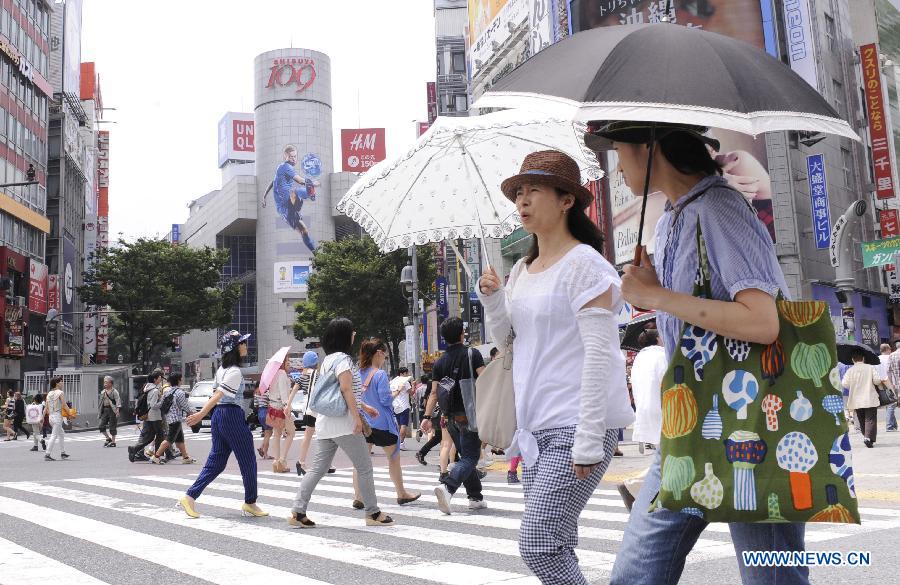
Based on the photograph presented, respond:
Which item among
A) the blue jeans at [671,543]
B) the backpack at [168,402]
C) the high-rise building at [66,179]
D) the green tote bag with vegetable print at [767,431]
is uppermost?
the high-rise building at [66,179]

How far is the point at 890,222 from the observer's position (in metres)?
31.8

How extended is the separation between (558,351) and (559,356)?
0.06 ft

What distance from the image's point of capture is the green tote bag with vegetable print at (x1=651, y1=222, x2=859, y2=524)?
206 centimetres

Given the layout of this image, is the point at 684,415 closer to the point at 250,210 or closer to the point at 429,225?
the point at 429,225

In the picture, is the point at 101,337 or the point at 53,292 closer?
the point at 53,292

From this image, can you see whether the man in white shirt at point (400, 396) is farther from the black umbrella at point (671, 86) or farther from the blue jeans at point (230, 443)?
the black umbrella at point (671, 86)

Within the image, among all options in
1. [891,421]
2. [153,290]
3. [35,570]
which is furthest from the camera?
[153,290]

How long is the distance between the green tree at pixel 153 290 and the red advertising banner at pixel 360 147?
5990cm

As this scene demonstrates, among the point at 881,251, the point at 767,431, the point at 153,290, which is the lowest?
the point at 767,431

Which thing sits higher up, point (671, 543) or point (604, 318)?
point (604, 318)

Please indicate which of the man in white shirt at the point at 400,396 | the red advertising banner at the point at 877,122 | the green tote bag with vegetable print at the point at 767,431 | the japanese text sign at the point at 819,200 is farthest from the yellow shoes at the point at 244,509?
the red advertising banner at the point at 877,122

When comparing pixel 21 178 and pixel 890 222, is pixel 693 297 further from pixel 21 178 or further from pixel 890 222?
pixel 21 178

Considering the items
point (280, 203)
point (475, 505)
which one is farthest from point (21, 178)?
point (280, 203)

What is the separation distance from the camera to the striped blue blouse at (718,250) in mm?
2225
